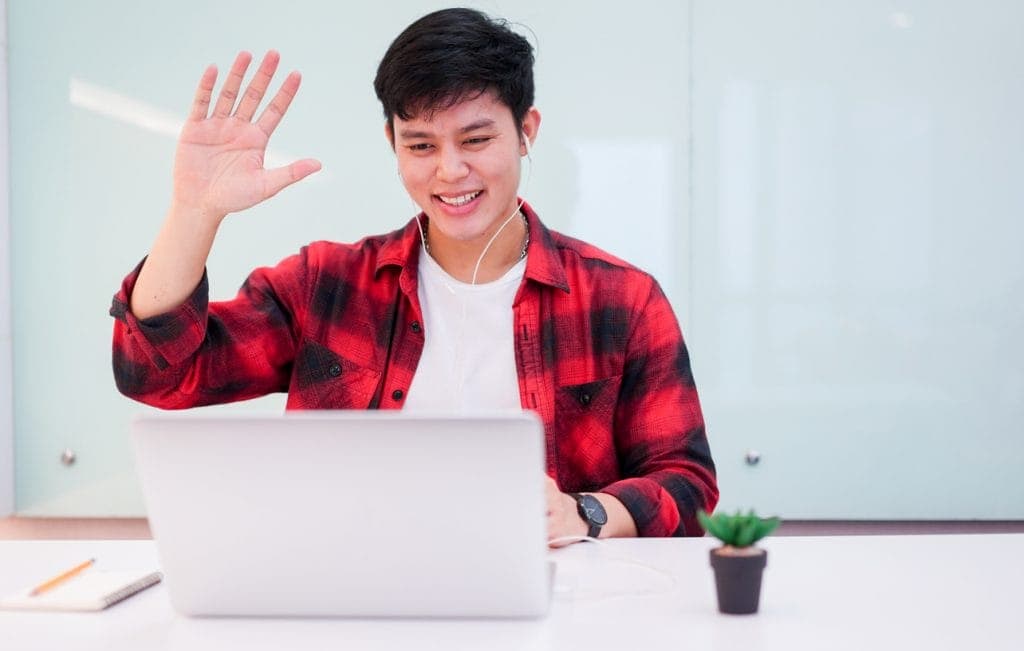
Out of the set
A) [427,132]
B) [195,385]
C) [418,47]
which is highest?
[418,47]

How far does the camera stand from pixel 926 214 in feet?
11.4

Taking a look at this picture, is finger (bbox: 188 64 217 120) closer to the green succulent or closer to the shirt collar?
the shirt collar

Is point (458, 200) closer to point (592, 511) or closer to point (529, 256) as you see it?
point (529, 256)

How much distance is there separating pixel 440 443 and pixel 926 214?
9.48 feet

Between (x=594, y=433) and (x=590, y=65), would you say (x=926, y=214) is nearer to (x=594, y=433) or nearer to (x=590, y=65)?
(x=590, y=65)

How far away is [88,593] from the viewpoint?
3.72 feet

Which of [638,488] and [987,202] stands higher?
[987,202]

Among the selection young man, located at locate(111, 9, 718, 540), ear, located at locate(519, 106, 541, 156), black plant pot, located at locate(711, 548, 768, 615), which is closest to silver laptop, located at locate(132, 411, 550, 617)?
black plant pot, located at locate(711, 548, 768, 615)

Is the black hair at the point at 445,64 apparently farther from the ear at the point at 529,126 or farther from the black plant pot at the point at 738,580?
the black plant pot at the point at 738,580

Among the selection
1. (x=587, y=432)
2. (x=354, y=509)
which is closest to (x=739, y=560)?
(x=354, y=509)

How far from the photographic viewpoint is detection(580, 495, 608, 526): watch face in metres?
1.42

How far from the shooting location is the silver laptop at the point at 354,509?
933 mm

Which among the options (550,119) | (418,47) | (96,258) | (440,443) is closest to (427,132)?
(418,47)

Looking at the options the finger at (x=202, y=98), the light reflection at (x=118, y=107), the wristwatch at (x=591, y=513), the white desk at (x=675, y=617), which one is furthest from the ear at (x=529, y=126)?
the light reflection at (x=118, y=107)
